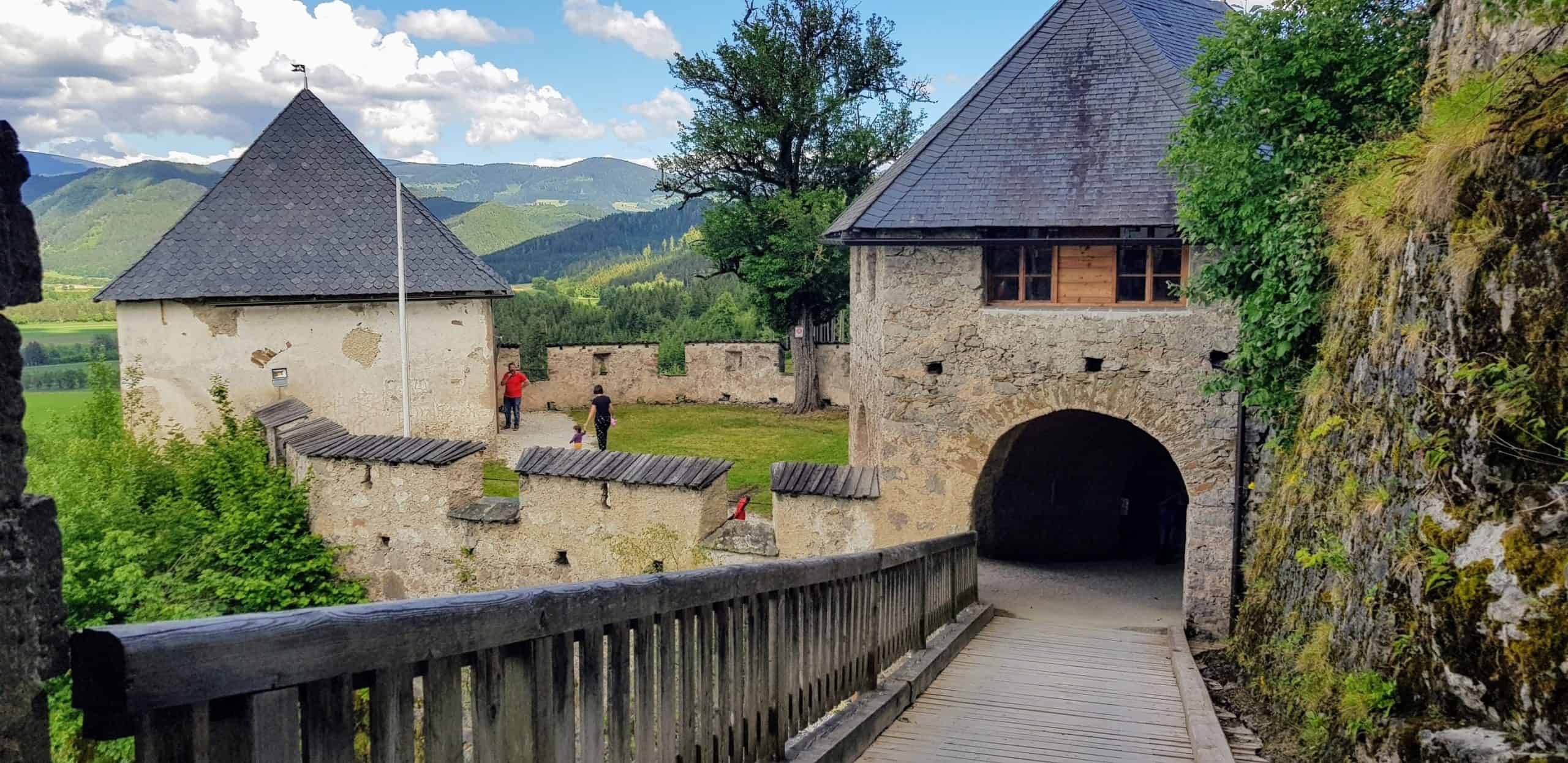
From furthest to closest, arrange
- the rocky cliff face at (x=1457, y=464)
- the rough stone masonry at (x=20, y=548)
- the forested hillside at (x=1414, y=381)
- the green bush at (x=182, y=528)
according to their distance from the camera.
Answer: the green bush at (x=182, y=528)
the forested hillside at (x=1414, y=381)
the rocky cliff face at (x=1457, y=464)
the rough stone masonry at (x=20, y=548)

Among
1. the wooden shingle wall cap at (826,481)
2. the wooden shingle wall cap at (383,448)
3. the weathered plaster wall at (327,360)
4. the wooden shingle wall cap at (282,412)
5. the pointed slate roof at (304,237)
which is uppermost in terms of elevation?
the pointed slate roof at (304,237)

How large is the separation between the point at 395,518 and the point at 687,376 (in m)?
15.5

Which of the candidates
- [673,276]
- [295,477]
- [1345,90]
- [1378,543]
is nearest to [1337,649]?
[1378,543]

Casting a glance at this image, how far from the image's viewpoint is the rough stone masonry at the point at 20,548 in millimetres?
1935

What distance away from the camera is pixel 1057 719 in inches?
251

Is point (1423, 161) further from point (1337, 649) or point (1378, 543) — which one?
point (1337, 649)

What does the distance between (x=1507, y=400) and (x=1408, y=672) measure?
1211 millimetres

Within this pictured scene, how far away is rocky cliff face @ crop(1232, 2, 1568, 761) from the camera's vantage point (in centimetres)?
420

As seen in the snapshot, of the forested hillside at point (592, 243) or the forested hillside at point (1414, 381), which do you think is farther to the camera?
the forested hillside at point (592, 243)

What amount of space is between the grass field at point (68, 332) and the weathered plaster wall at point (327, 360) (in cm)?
1056

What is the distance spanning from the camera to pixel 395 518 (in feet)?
44.6

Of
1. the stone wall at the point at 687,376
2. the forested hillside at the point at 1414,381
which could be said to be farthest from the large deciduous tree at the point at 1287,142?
the stone wall at the point at 687,376

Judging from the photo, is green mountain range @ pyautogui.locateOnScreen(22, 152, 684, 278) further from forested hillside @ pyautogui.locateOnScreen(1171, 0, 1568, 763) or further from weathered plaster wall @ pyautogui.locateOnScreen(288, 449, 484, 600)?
forested hillside @ pyautogui.locateOnScreen(1171, 0, 1568, 763)

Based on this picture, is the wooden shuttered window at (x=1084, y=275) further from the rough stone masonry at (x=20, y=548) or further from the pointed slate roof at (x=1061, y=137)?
the rough stone masonry at (x=20, y=548)
